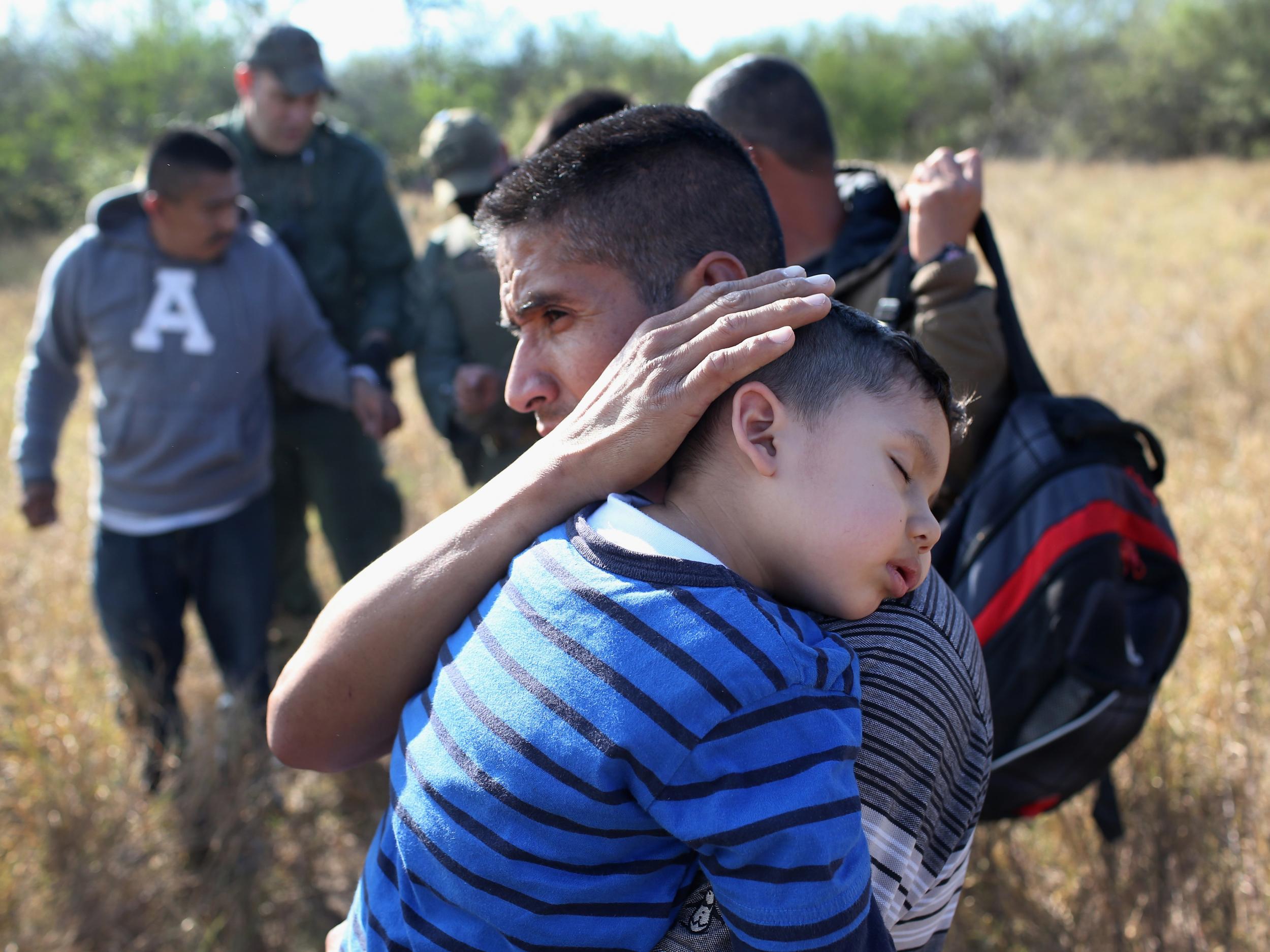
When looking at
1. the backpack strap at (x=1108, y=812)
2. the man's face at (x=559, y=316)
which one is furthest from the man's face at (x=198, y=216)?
the backpack strap at (x=1108, y=812)

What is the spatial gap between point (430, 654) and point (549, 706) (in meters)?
0.30

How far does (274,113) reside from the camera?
405cm

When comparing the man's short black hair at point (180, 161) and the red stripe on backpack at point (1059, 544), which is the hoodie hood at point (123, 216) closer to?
Answer: the man's short black hair at point (180, 161)

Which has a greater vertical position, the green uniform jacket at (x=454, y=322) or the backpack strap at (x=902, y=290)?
the backpack strap at (x=902, y=290)

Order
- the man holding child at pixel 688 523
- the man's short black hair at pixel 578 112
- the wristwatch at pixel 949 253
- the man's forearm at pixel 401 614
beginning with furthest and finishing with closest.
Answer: the man's short black hair at pixel 578 112
the wristwatch at pixel 949 253
the man's forearm at pixel 401 614
the man holding child at pixel 688 523

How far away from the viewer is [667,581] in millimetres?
985

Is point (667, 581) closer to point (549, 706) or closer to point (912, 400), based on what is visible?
point (549, 706)

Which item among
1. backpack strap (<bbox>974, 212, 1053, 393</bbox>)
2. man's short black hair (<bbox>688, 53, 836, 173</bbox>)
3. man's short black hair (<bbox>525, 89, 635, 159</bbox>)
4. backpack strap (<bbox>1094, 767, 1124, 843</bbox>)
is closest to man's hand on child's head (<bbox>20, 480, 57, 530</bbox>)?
man's short black hair (<bbox>525, 89, 635, 159</bbox>)

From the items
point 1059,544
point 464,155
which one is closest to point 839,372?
point 1059,544

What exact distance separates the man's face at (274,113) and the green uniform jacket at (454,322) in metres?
0.71

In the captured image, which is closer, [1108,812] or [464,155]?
[1108,812]

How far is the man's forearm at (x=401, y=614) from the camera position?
118 cm

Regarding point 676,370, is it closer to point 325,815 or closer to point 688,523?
point 688,523

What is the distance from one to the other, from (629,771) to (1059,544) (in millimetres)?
1259
